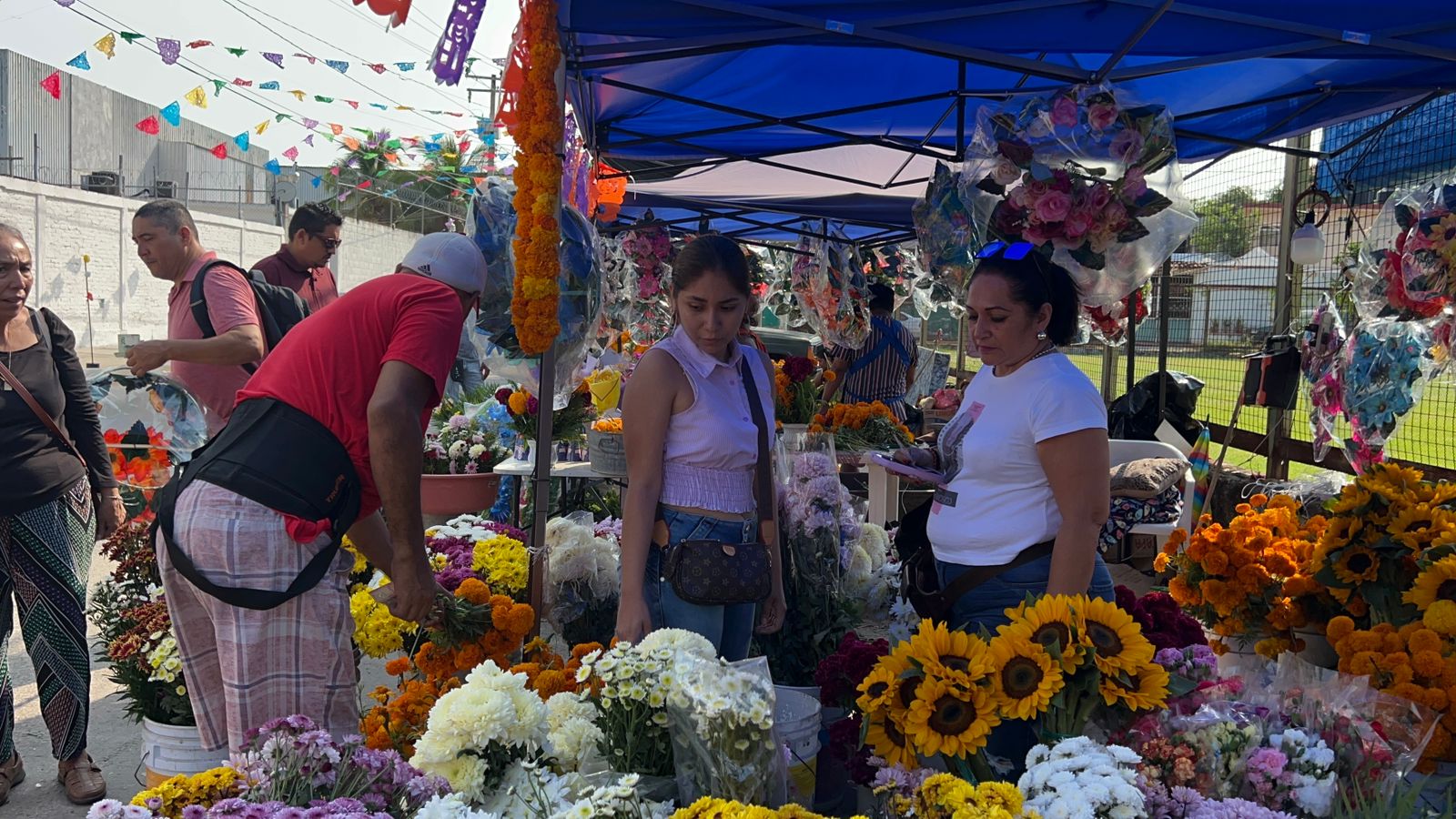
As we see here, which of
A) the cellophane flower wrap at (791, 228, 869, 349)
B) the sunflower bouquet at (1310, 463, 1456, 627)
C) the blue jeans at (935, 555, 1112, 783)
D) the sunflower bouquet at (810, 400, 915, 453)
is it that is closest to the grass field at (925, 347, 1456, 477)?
the sunflower bouquet at (1310, 463, 1456, 627)

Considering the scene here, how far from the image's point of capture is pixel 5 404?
3.03 m

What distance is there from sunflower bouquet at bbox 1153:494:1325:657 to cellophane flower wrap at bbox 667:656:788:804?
5.67 ft

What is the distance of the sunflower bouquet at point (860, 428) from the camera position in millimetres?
5656

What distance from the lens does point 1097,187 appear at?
318cm

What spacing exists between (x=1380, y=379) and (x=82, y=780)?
507 cm

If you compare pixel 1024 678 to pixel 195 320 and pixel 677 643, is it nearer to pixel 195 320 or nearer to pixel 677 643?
pixel 677 643

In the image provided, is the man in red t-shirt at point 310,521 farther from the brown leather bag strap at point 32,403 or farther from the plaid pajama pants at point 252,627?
the brown leather bag strap at point 32,403

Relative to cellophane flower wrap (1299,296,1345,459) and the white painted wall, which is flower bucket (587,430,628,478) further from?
the white painted wall

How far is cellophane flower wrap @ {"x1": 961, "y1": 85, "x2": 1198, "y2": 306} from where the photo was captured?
3.20 metres

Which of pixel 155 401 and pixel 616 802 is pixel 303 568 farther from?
pixel 155 401

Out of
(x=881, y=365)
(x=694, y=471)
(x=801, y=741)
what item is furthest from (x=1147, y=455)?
(x=801, y=741)

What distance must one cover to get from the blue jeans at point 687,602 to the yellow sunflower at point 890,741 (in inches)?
34.7

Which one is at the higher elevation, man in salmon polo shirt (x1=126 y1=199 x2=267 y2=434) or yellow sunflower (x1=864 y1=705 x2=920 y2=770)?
man in salmon polo shirt (x1=126 y1=199 x2=267 y2=434)

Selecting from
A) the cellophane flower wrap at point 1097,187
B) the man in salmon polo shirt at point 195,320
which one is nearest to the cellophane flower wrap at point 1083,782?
the cellophane flower wrap at point 1097,187
